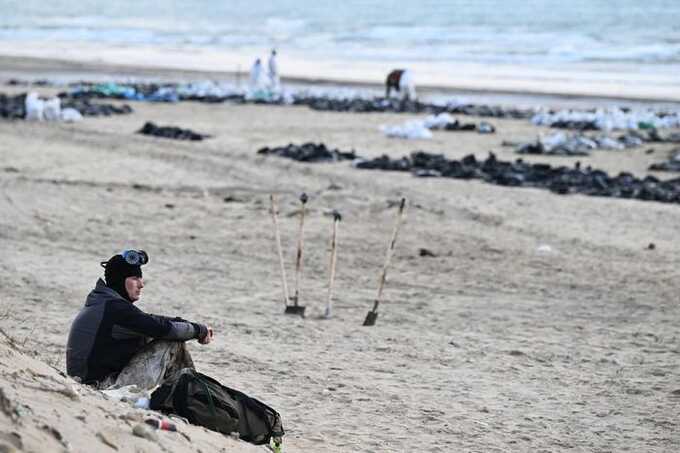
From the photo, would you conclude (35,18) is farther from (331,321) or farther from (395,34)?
(331,321)

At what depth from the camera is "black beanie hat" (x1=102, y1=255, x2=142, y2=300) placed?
6781mm

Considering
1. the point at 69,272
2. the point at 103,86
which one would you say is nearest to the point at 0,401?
the point at 69,272

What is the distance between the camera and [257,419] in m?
6.65

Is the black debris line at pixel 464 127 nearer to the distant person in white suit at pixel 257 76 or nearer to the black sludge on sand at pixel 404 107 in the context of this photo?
the black sludge on sand at pixel 404 107

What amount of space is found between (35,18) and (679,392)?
95403 millimetres

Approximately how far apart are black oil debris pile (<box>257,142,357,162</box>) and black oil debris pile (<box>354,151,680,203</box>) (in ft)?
2.46

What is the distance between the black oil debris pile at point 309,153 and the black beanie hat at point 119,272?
49.7 ft

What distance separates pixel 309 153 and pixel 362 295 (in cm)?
997

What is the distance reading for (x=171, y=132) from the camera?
2475 cm

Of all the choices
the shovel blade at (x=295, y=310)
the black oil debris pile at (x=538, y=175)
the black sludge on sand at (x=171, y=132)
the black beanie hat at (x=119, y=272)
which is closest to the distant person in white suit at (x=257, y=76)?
the black sludge on sand at (x=171, y=132)

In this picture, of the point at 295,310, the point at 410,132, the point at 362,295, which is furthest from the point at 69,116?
the point at 295,310

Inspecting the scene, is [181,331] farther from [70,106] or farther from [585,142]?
[70,106]

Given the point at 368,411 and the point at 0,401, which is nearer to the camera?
the point at 0,401

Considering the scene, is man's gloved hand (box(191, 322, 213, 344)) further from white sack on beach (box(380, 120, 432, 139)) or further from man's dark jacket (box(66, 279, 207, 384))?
white sack on beach (box(380, 120, 432, 139))
